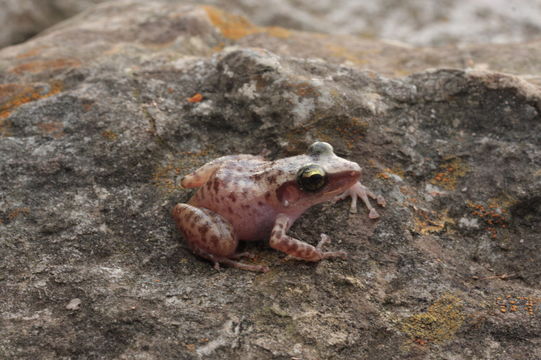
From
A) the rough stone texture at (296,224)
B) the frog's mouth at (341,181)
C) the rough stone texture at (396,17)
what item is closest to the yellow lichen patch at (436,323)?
the rough stone texture at (296,224)

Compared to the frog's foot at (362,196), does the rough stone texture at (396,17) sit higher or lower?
higher

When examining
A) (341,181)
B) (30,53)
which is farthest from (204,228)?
(30,53)

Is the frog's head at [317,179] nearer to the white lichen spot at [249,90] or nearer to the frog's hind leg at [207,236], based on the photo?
the frog's hind leg at [207,236]

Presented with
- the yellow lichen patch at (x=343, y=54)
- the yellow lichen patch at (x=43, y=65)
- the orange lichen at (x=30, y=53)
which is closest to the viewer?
the yellow lichen patch at (x=43, y=65)

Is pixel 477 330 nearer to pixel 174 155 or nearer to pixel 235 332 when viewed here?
pixel 235 332

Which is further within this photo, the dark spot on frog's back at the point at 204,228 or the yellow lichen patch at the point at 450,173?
the yellow lichen patch at the point at 450,173

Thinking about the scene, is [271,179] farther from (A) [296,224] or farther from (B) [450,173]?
(B) [450,173]
